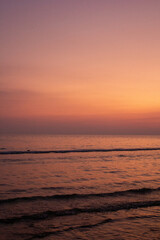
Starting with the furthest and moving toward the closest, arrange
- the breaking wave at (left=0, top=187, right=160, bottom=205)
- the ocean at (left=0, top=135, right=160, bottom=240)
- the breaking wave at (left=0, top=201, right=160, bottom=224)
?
1. the breaking wave at (left=0, top=187, right=160, bottom=205)
2. the breaking wave at (left=0, top=201, right=160, bottom=224)
3. the ocean at (left=0, top=135, right=160, bottom=240)

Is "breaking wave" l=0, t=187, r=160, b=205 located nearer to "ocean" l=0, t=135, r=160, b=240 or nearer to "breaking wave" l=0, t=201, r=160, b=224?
"ocean" l=0, t=135, r=160, b=240

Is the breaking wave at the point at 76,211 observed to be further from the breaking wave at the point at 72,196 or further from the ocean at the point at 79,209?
the breaking wave at the point at 72,196

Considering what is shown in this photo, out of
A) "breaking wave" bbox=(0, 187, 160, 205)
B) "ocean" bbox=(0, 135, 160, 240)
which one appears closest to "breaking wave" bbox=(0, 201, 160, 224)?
"ocean" bbox=(0, 135, 160, 240)

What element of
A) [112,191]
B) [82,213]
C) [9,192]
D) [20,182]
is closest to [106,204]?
[82,213]

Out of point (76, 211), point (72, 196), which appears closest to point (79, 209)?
point (76, 211)

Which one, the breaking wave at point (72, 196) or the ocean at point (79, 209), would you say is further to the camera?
the breaking wave at point (72, 196)

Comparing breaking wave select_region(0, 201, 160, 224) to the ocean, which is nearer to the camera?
the ocean

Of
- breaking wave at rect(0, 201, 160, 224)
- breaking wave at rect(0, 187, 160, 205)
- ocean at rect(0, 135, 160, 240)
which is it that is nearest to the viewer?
ocean at rect(0, 135, 160, 240)

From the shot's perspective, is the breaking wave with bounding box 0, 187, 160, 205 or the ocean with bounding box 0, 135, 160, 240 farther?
the breaking wave with bounding box 0, 187, 160, 205

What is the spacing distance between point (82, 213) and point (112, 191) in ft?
14.3

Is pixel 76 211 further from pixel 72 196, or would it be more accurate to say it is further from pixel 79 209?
pixel 72 196

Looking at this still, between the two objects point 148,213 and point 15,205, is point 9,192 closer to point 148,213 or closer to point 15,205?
point 15,205

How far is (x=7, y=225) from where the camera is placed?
26.0ft

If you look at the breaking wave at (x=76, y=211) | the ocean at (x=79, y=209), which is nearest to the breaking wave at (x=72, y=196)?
the ocean at (x=79, y=209)
